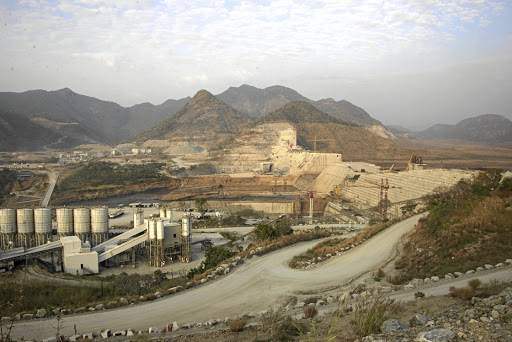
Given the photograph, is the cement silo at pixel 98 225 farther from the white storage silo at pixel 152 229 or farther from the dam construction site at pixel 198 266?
the white storage silo at pixel 152 229

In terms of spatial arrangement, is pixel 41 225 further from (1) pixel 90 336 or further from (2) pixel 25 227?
(1) pixel 90 336

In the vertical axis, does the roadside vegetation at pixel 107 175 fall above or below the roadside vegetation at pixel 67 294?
below

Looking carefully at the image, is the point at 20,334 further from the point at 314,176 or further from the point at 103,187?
the point at 314,176

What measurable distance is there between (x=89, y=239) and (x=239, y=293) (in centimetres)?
1527

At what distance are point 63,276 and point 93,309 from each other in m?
7.76

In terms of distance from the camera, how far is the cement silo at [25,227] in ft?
79.3

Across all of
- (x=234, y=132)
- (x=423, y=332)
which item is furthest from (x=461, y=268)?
(x=234, y=132)

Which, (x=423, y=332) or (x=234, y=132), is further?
(x=234, y=132)

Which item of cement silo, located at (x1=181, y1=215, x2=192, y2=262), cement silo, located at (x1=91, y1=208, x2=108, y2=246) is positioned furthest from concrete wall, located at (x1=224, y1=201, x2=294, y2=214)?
cement silo, located at (x1=181, y1=215, x2=192, y2=262)

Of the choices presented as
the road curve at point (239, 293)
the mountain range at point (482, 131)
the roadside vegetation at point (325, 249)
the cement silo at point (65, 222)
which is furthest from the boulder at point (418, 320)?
the mountain range at point (482, 131)

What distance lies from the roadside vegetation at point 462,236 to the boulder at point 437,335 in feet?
21.0

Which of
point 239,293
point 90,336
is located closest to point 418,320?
point 239,293

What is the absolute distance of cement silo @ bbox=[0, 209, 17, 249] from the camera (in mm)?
23953

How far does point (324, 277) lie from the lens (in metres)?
14.7
